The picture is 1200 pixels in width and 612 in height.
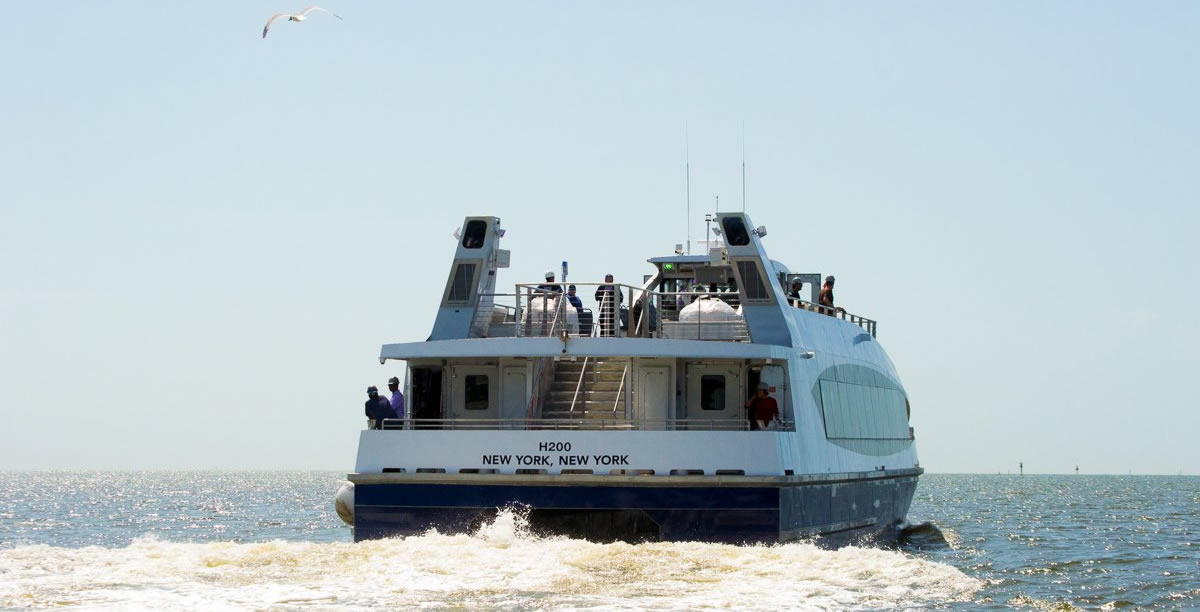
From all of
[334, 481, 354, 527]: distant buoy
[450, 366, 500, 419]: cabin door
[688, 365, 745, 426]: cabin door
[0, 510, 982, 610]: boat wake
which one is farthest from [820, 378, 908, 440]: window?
[334, 481, 354, 527]: distant buoy

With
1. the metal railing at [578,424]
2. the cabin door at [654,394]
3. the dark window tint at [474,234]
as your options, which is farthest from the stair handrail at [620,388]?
the dark window tint at [474,234]

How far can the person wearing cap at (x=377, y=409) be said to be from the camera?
23641mm

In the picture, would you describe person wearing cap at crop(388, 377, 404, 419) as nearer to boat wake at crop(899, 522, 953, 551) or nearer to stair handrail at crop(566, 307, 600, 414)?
stair handrail at crop(566, 307, 600, 414)

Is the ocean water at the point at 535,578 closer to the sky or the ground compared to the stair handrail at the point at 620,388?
closer to the ground

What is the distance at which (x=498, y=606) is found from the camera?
55.8 feet

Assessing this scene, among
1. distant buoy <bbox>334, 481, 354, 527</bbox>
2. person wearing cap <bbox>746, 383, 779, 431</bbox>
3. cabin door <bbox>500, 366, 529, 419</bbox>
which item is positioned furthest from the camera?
distant buoy <bbox>334, 481, 354, 527</bbox>

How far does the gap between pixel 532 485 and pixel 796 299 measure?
6.54 metres

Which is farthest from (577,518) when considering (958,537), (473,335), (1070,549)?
(958,537)

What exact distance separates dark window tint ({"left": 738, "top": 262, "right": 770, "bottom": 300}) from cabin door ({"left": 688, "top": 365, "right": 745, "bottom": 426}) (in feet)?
3.52

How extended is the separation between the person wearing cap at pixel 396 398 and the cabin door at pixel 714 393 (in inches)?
162

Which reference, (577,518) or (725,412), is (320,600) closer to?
(577,518)

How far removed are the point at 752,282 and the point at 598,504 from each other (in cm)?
443

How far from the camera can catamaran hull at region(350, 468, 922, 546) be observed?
21.2m

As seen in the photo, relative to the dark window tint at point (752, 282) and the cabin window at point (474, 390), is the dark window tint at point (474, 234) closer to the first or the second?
the cabin window at point (474, 390)
